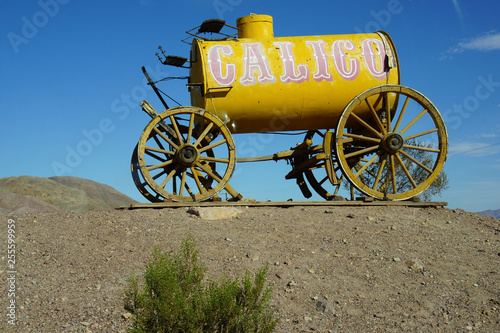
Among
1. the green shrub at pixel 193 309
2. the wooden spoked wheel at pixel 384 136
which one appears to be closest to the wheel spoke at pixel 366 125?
Result: the wooden spoked wheel at pixel 384 136

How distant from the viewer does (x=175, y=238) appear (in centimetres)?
851

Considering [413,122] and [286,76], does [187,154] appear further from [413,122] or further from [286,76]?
[413,122]

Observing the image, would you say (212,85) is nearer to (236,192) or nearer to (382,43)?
(236,192)

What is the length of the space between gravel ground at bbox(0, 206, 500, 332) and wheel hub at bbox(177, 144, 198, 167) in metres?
1.24

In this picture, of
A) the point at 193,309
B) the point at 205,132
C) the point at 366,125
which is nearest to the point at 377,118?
the point at 366,125

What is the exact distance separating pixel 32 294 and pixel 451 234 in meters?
7.07

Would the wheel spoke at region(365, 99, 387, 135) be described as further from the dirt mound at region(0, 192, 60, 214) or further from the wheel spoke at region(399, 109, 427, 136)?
the dirt mound at region(0, 192, 60, 214)

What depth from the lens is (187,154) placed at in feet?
35.3

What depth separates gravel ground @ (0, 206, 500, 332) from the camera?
6.65 m

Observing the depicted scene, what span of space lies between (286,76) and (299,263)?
15.0ft

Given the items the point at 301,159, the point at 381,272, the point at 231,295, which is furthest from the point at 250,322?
the point at 301,159

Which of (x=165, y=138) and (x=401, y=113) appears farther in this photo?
(x=401, y=113)

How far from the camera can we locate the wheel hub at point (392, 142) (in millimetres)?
11266

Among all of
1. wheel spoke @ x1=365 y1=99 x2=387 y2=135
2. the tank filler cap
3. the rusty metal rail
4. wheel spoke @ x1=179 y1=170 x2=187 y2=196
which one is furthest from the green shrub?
the tank filler cap
